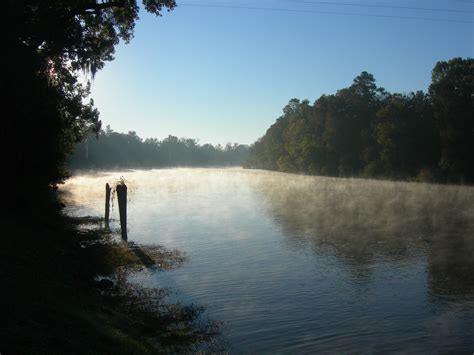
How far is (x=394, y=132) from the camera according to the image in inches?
2896

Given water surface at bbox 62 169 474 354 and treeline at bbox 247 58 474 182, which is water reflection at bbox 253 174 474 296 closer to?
water surface at bbox 62 169 474 354

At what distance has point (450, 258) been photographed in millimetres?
17969

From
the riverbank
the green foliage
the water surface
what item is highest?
the green foliage

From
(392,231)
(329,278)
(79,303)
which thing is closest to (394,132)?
(392,231)

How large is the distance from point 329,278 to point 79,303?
8992 mm

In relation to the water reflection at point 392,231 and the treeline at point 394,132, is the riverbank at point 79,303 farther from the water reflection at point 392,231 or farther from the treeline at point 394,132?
the treeline at point 394,132

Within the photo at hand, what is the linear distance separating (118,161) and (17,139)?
18306 cm

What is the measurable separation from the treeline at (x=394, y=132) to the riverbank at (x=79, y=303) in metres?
54.9

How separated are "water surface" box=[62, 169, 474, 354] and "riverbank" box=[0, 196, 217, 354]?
3.49 feet

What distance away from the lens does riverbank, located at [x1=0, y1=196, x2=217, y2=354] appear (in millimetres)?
6639

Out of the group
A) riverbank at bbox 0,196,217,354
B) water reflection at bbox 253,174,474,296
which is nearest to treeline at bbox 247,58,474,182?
water reflection at bbox 253,174,474,296

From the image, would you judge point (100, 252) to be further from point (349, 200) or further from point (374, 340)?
point (349, 200)

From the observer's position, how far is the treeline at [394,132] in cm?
6125

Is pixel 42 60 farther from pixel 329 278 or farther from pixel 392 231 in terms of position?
pixel 392 231
